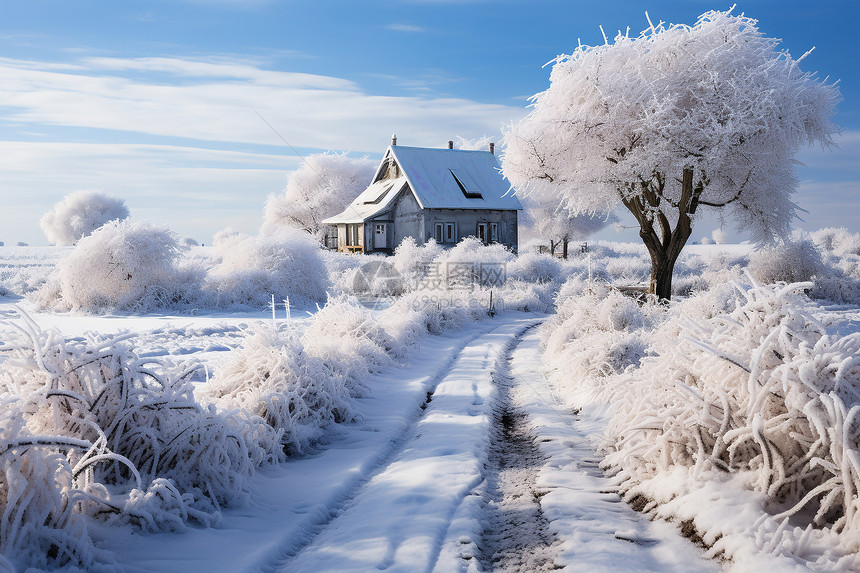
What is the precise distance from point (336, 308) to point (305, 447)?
16.7ft

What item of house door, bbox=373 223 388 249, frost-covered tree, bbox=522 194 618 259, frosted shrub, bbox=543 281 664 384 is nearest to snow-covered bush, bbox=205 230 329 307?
frosted shrub, bbox=543 281 664 384

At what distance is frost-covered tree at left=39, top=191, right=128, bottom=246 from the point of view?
57.1 metres

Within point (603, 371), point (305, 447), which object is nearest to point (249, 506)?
point (305, 447)

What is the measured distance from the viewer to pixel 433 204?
3158 cm

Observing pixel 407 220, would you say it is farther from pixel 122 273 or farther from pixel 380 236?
pixel 122 273

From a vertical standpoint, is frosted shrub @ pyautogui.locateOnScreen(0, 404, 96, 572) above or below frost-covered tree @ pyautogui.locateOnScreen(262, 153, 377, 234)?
below

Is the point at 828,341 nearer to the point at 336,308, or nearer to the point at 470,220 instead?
the point at 336,308

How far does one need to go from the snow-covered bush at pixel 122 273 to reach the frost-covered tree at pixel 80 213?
143ft

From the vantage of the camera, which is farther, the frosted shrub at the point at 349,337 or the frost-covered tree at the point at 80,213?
the frost-covered tree at the point at 80,213

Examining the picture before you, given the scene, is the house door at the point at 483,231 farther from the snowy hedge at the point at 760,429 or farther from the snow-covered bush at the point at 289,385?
the snowy hedge at the point at 760,429

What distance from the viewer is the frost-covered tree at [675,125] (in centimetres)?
1435

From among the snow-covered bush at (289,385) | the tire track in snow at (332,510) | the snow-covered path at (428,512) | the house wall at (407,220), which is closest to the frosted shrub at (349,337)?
the snow-covered bush at (289,385)

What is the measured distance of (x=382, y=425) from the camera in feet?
21.8

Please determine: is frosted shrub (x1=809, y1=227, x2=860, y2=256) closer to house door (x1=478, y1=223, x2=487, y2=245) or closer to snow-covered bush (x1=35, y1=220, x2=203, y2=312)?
house door (x1=478, y1=223, x2=487, y2=245)
